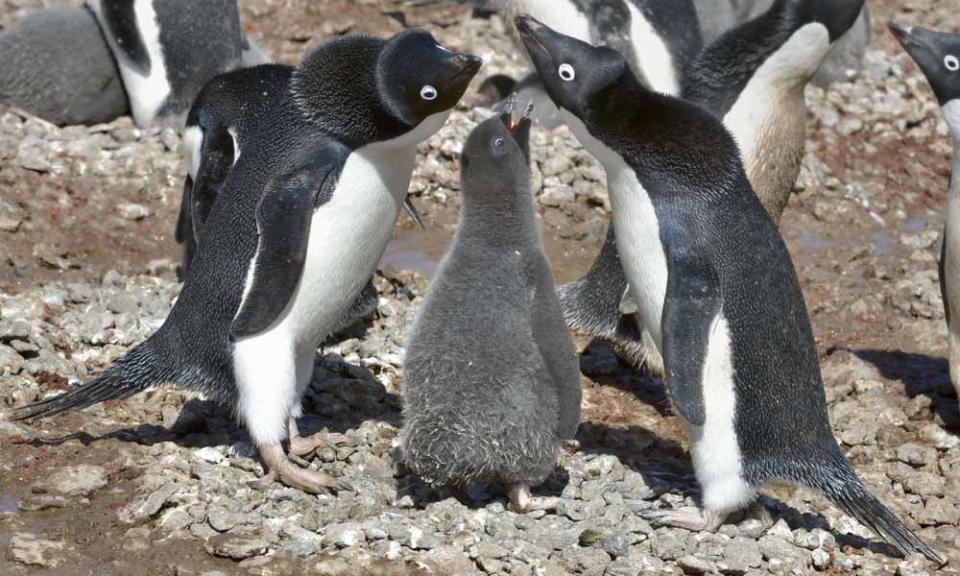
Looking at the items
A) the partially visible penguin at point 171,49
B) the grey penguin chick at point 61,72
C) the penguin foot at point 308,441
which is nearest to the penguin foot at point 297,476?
the penguin foot at point 308,441

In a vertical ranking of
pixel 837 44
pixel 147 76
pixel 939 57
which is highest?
pixel 939 57

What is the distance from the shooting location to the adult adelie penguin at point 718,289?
4.68m

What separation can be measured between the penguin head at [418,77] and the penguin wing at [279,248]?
0.36 meters

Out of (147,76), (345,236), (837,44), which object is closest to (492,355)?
(345,236)

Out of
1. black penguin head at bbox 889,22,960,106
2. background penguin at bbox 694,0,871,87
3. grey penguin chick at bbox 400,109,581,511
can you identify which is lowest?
background penguin at bbox 694,0,871,87

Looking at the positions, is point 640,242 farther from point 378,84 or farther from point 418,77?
point 378,84

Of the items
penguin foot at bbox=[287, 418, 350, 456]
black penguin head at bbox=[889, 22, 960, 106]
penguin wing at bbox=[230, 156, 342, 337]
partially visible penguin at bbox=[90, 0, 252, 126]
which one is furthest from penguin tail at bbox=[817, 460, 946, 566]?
partially visible penguin at bbox=[90, 0, 252, 126]

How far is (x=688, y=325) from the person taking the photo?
4.56 m

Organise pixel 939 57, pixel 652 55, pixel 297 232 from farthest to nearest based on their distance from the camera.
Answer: pixel 652 55 < pixel 939 57 < pixel 297 232

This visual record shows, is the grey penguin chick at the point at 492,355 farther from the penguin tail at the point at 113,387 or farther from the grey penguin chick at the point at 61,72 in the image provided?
the grey penguin chick at the point at 61,72

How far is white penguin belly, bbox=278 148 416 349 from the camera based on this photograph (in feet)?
16.1

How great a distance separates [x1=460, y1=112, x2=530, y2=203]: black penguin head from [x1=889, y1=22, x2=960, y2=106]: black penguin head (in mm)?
2165

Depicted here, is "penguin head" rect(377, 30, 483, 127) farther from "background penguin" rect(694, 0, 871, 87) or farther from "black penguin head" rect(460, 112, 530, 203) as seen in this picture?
"background penguin" rect(694, 0, 871, 87)

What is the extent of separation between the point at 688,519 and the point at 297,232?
5.17 ft
